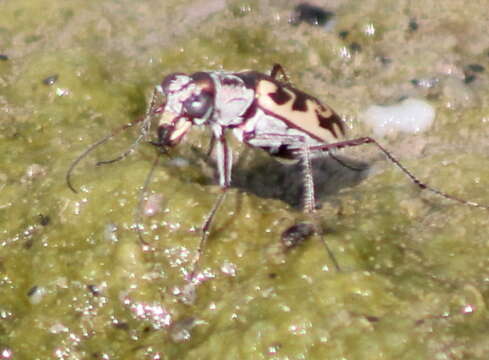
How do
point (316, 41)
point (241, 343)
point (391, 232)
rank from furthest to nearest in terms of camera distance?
point (316, 41), point (391, 232), point (241, 343)

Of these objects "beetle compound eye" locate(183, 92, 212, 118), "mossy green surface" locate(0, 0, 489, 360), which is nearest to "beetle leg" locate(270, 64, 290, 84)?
"mossy green surface" locate(0, 0, 489, 360)

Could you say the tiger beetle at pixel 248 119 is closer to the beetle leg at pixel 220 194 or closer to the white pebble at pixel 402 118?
the beetle leg at pixel 220 194

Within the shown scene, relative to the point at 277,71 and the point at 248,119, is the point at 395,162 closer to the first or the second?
the point at 248,119

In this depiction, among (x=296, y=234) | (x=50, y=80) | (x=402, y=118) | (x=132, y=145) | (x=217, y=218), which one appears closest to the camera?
(x=296, y=234)

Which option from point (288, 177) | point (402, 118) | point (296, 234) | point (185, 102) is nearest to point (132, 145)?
point (185, 102)

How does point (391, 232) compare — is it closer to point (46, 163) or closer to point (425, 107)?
point (425, 107)

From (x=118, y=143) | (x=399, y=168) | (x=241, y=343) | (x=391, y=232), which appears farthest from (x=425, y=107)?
(x=241, y=343)

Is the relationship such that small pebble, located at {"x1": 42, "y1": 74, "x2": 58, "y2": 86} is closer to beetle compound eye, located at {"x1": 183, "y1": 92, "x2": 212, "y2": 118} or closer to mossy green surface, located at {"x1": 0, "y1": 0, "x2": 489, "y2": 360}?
mossy green surface, located at {"x1": 0, "y1": 0, "x2": 489, "y2": 360}
